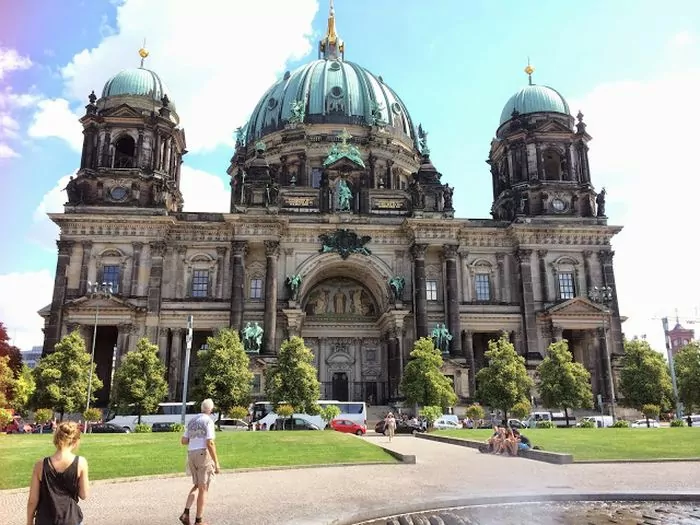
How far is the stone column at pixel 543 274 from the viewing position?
5431cm

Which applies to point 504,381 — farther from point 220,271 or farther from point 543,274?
point 220,271

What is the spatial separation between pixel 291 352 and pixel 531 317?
22.5 metres

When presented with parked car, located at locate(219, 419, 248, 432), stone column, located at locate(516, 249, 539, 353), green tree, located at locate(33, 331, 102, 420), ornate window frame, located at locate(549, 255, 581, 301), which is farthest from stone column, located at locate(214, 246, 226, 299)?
ornate window frame, located at locate(549, 255, 581, 301)

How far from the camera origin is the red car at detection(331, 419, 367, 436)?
40.8m

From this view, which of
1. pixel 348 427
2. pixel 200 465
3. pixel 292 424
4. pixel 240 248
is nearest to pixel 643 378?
pixel 348 427

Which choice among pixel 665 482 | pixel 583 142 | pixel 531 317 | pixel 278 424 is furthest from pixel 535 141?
pixel 665 482

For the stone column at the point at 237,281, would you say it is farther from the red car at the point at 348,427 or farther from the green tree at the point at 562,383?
the green tree at the point at 562,383

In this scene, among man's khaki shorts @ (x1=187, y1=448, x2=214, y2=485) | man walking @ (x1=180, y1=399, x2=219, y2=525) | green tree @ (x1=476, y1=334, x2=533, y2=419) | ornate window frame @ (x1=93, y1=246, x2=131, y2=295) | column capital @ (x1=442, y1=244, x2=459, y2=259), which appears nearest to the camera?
man walking @ (x1=180, y1=399, x2=219, y2=525)

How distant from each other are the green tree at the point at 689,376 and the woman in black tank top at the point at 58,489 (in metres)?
50.6

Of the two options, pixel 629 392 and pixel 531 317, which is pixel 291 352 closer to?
pixel 531 317

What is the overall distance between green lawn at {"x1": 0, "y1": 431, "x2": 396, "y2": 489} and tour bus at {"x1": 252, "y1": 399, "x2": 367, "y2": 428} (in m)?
14.7

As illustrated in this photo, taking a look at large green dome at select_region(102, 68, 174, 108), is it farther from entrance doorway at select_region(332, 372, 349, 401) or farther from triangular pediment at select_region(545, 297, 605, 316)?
triangular pediment at select_region(545, 297, 605, 316)

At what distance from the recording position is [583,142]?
5934cm

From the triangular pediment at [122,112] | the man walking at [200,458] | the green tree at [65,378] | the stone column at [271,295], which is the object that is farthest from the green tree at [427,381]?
the man walking at [200,458]
